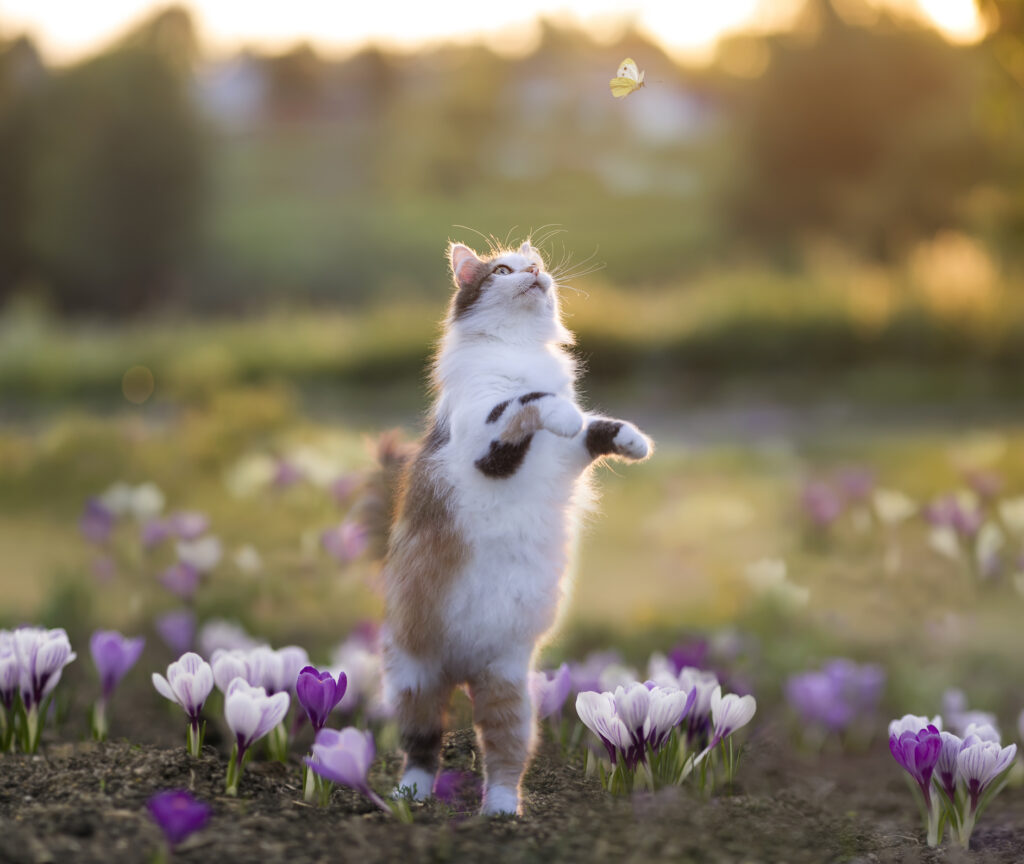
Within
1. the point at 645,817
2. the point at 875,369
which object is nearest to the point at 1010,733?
the point at 645,817

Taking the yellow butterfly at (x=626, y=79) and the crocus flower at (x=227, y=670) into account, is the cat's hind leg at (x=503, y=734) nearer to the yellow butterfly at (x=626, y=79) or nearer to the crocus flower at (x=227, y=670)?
the crocus flower at (x=227, y=670)

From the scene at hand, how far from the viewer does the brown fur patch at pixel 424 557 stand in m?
2.39

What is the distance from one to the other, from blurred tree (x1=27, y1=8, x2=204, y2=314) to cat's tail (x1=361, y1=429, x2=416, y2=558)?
14.9 meters

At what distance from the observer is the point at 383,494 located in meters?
3.03

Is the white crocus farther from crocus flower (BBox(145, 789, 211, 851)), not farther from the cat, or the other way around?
crocus flower (BBox(145, 789, 211, 851))

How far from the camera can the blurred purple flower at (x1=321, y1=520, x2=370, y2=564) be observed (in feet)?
10.1

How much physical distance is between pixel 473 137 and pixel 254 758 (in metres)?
28.0

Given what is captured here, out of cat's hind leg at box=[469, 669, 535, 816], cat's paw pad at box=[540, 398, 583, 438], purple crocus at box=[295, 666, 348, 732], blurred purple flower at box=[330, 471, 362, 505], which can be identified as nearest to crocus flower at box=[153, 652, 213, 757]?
purple crocus at box=[295, 666, 348, 732]

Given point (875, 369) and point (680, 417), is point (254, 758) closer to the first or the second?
point (680, 417)

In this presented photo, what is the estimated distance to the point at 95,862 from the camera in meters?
1.88

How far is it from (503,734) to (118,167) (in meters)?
16.2

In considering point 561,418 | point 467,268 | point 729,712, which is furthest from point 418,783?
point 467,268

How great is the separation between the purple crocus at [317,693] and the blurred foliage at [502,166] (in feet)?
20.6

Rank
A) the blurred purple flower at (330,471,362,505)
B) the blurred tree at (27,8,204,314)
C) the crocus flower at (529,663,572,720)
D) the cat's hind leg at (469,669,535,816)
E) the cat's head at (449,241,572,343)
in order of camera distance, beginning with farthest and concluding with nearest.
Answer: the blurred tree at (27,8,204,314) < the blurred purple flower at (330,471,362,505) < the crocus flower at (529,663,572,720) < the cat's head at (449,241,572,343) < the cat's hind leg at (469,669,535,816)
